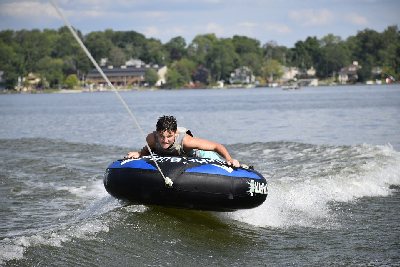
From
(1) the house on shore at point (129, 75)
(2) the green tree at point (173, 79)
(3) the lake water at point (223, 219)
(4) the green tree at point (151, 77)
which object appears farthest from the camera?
(1) the house on shore at point (129, 75)

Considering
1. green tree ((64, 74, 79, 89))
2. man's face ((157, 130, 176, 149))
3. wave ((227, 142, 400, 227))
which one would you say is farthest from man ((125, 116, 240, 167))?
green tree ((64, 74, 79, 89))

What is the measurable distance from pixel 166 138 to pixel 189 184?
32.0 inches

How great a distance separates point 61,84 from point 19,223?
17391 cm

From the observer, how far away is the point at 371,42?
651 feet

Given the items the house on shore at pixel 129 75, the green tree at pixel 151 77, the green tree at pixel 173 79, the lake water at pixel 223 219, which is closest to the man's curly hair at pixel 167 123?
the lake water at pixel 223 219

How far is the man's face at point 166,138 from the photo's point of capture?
11.0 metres

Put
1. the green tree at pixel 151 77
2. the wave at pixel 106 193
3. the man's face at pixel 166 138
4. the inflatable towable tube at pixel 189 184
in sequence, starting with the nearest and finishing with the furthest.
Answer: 1. the inflatable towable tube at pixel 189 184
2. the man's face at pixel 166 138
3. the wave at pixel 106 193
4. the green tree at pixel 151 77

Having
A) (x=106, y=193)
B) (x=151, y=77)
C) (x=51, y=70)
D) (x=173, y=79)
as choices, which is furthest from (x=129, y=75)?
(x=106, y=193)

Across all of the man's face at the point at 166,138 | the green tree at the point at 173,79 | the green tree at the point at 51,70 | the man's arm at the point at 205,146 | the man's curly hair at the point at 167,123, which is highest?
the man's curly hair at the point at 167,123

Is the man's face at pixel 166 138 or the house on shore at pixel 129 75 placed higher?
the man's face at pixel 166 138

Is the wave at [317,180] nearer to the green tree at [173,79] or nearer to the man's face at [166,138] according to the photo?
the man's face at [166,138]

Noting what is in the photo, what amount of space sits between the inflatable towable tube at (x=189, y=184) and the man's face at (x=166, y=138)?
24 cm

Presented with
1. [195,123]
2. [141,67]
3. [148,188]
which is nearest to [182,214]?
[148,188]

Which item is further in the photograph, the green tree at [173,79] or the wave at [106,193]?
the green tree at [173,79]
